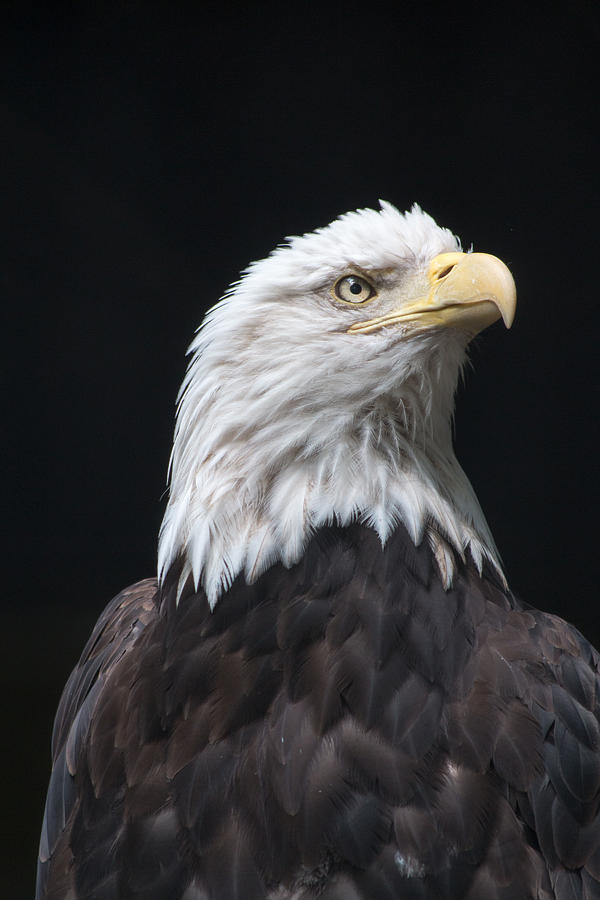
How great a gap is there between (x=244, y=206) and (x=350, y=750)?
321 cm

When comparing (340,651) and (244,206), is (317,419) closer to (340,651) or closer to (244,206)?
(340,651)

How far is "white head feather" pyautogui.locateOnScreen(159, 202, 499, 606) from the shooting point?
7.48ft

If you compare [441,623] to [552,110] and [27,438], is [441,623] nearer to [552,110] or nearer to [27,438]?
[552,110]

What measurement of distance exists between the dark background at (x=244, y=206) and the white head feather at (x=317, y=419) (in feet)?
7.85

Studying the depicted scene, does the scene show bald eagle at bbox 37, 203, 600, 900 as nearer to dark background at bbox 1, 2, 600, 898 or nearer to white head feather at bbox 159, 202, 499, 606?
white head feather at bbox 159, 202, 499, 606

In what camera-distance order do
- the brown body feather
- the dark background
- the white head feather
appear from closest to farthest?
the brown body feather
the white head feather
the dark background

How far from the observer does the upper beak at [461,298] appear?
218cm

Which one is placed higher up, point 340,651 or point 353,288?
point 353,288

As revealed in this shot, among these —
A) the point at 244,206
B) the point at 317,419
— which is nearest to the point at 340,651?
the point at 317,419

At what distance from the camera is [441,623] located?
2262mm

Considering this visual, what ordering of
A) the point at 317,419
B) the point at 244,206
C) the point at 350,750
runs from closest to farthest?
1. the point at 350,750
2. the point at 317,419
3. the point at 244,206

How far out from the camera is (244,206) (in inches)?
191

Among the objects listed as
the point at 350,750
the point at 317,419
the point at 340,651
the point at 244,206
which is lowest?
the point at 350,750

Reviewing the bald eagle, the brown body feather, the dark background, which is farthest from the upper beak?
the dark background
